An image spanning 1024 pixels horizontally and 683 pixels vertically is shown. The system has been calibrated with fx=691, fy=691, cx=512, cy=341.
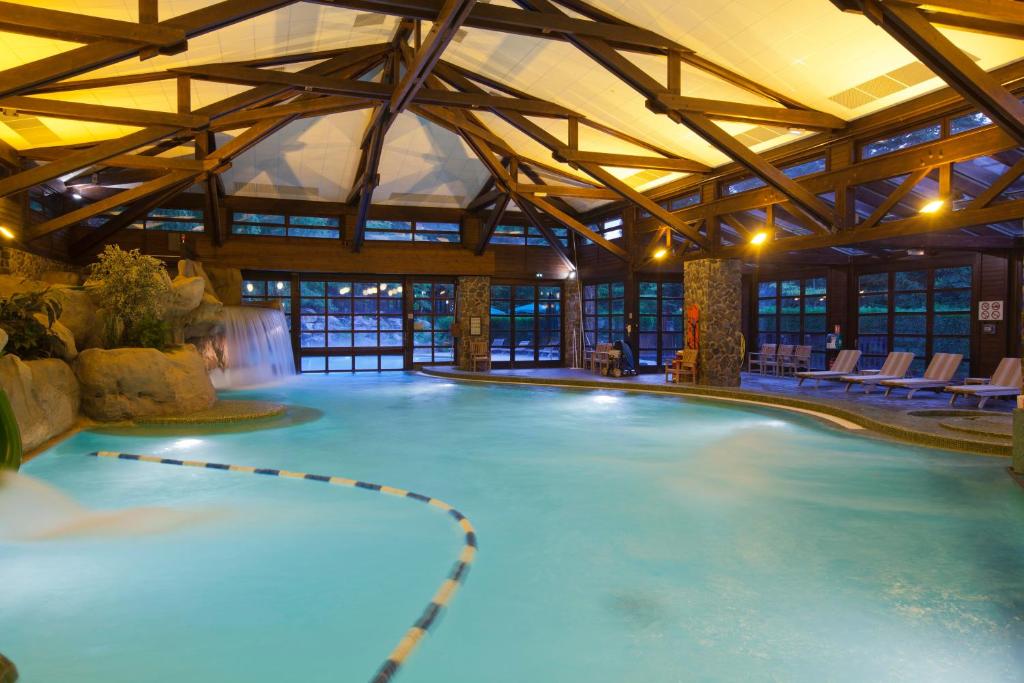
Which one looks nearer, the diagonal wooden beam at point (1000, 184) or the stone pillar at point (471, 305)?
the diagonal wooden beam at point (1000, 184)

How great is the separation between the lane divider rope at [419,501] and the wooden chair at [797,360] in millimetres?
10955

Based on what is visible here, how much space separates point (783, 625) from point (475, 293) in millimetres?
14317

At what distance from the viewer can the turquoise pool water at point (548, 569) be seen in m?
3.24

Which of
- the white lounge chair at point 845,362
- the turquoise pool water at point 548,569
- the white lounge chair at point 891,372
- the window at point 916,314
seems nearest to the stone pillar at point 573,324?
the white lounge chair at point 845,362

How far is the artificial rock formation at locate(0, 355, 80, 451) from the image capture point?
22.5ft

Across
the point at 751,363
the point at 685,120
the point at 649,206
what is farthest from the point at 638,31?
the point at 751,363

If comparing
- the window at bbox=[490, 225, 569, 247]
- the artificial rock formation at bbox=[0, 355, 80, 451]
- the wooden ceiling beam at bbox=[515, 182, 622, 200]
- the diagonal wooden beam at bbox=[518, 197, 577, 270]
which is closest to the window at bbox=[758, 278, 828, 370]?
the diagonal wooden beam at bbox=[518, 197, 577, 270]

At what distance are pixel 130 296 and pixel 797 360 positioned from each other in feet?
41.3

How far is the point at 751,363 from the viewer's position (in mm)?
16062

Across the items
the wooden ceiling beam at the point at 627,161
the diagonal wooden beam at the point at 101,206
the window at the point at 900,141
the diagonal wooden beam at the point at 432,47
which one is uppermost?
the diagonal wooden beam at the point at 432,47

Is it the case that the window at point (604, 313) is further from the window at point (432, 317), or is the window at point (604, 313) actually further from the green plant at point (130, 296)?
the green plant at point (130, 296)

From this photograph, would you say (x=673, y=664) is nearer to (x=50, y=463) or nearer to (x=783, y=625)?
(x=783, y=625)

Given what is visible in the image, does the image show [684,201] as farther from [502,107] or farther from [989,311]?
[989,311]

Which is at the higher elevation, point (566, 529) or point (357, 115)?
point (357, 115)
